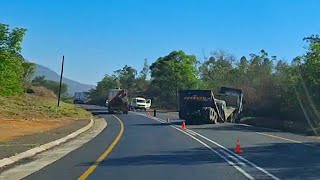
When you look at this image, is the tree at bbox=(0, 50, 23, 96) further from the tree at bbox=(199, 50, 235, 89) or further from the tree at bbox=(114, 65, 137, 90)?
the tree at bbox=(114, 65, 137, 90)

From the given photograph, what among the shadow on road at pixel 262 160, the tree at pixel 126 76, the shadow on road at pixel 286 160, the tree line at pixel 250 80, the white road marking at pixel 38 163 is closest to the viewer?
the white road marking at pixel 38 163

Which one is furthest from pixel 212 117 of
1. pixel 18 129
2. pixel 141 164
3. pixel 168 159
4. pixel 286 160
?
pixel 141 164

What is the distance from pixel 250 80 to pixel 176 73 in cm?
3232

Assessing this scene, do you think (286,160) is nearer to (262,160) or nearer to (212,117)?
(262,160)

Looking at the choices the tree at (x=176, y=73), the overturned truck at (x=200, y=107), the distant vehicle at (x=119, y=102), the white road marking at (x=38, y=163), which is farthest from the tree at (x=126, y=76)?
the white road marking at (x=38, y=163)

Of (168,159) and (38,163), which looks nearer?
(38,163)

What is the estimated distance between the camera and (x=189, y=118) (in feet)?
151

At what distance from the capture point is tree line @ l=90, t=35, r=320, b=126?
4456 cm

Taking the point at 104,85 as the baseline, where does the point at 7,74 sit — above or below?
below

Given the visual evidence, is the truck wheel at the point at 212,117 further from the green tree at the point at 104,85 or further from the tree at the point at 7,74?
the green tree at the point at 104,85

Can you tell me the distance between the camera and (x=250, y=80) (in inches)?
3103

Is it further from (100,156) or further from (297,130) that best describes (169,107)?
(100,156)

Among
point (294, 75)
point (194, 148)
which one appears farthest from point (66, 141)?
point (294, 75)

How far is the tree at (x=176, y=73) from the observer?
352ft
